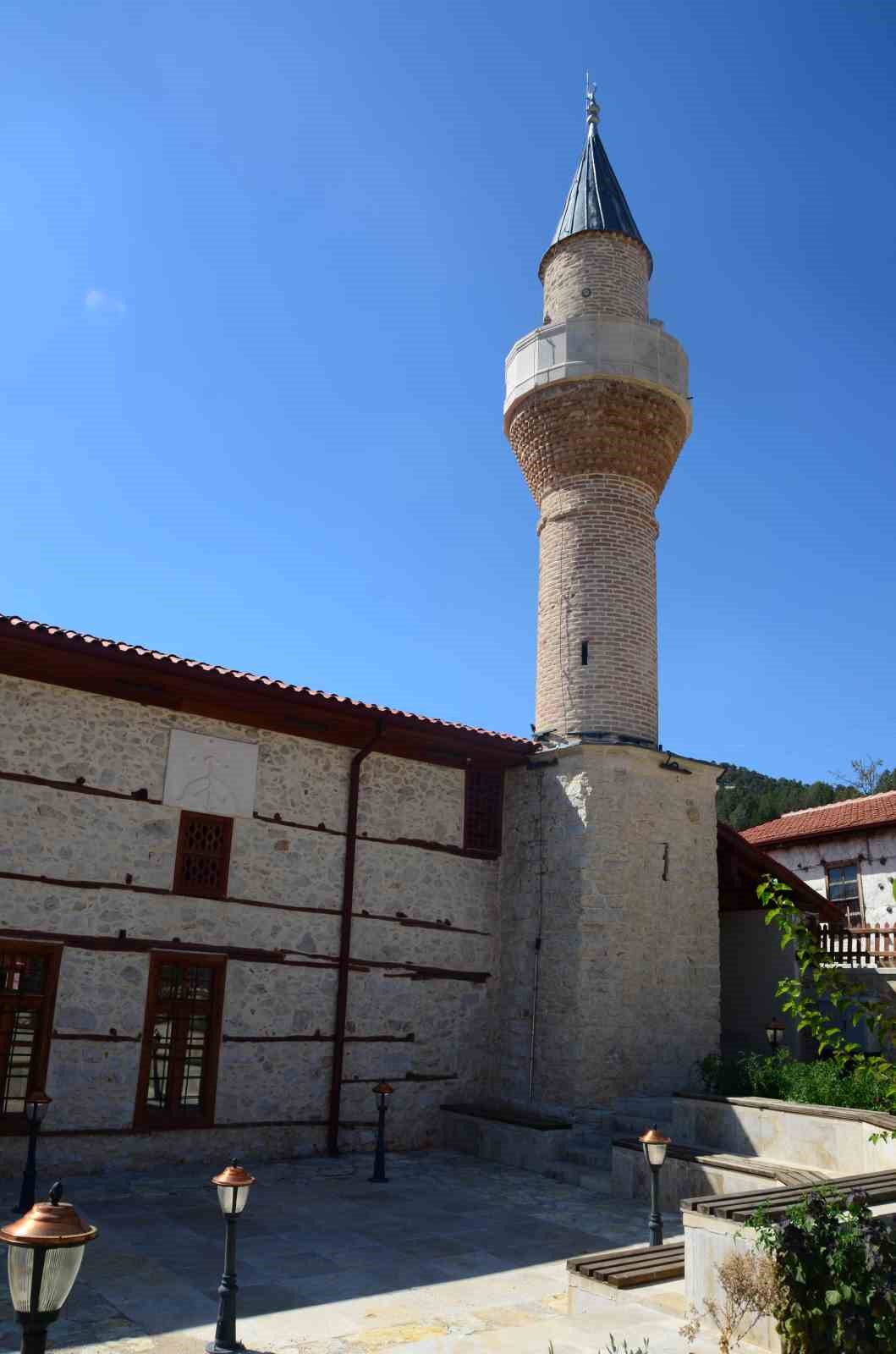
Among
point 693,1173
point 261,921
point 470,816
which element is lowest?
point 693,1173

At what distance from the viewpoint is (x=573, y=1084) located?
12750 mm

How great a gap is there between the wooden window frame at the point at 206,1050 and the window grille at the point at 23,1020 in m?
1.05

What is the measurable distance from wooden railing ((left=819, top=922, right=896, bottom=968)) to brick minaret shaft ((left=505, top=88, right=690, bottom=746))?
5.09 meters

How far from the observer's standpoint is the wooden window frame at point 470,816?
14.5 metres

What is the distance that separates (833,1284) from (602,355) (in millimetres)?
12994

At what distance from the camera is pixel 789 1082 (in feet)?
39.1

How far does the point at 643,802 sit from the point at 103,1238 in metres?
8.38

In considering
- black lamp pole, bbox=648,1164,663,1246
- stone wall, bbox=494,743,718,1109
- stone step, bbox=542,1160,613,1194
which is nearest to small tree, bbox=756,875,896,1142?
black lamp pole, bbox=648,1164,663,1246

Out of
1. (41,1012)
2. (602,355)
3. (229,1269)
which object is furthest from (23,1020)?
(602,355)

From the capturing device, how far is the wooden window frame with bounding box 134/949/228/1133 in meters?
11.2

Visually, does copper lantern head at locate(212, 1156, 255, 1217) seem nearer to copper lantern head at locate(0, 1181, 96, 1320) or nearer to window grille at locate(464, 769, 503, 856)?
copper lantern head at locate(0, 1181, 96, 1320)

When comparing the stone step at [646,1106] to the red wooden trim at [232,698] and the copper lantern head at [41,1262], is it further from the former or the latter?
the copper lantern head at [41,1262]

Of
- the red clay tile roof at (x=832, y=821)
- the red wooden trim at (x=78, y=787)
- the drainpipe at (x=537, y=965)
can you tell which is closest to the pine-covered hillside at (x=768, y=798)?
the red clay tile roof at (x=832, y=821)

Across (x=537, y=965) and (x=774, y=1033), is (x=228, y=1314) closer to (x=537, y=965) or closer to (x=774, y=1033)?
(x=537, y=965)
